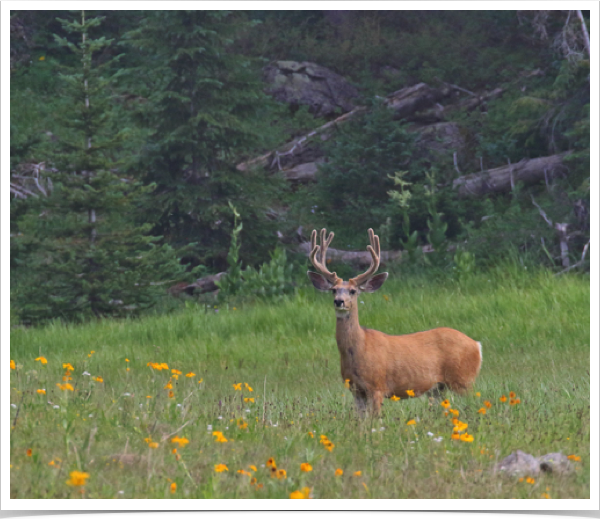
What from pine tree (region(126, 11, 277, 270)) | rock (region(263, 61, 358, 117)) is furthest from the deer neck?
rock (region(263, 61, 358, 117))

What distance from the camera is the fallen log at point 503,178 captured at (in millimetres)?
18031

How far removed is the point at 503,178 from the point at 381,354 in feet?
42.7

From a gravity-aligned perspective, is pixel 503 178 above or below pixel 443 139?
below

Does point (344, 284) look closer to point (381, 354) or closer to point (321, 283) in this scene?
point (321, 283)

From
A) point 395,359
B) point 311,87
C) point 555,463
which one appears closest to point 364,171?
point 311,87

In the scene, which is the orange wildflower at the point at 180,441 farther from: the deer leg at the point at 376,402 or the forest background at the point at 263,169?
the forest background at the point at 263,169

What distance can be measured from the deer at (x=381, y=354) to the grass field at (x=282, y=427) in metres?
0.21

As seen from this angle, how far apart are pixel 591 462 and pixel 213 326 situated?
311 inches

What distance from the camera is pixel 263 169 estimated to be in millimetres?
16891

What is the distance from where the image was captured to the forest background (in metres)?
13.3

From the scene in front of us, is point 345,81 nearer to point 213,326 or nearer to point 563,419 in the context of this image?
point 213,326

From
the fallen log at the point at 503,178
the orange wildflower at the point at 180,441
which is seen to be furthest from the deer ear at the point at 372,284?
the fallen log at the point at 503,178

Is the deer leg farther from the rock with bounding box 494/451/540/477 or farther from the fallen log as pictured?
the fallen log

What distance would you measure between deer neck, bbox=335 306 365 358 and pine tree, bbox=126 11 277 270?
29.1 feet
